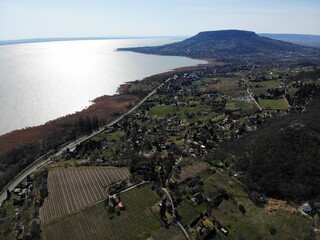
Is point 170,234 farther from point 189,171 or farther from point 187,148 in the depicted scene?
point 187,148

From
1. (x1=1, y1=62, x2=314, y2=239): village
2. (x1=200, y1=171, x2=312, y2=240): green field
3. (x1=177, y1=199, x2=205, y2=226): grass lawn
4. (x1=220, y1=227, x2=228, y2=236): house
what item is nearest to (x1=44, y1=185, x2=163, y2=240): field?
Result: (x1=1, y1=62, x2=314, y2=239): village

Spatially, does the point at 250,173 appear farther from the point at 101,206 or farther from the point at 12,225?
the point at 12,225

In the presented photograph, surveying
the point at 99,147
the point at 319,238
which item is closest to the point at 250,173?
the point at 319,238

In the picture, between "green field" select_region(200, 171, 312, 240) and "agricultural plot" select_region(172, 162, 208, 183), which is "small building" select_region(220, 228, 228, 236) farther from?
"agricultural plot" select_region(172, 162, 208, 183)

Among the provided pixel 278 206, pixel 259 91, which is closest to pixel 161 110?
pixel 259 91

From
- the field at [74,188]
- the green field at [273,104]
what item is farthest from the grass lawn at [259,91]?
the field at [74,188]
